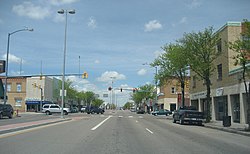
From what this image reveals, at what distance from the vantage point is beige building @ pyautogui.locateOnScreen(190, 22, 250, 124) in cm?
3168

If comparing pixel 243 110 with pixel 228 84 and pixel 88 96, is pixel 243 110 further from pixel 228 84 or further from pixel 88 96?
pixel 88 96

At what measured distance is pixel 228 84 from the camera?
3506cm

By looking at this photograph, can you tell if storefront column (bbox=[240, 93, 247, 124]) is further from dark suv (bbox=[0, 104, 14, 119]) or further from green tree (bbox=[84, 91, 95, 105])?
green tree (bbox=[84, 91, 95, 105])

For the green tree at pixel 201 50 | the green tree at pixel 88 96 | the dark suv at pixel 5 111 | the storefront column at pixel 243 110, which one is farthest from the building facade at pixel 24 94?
the storefront column at pixel 243 110

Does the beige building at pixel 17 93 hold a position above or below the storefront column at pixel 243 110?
above

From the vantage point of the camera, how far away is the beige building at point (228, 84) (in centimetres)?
3168

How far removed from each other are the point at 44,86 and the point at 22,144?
71286 millimetres

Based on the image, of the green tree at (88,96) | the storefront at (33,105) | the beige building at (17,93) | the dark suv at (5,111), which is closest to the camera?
the dark suv at (5,111)

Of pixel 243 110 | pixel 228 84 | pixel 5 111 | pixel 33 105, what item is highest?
pixel 228 84

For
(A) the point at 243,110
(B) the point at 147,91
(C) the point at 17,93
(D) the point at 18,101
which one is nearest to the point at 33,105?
(D) the point at 18,101

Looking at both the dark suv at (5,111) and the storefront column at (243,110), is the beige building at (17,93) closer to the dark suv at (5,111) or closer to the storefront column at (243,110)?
the dark suv at (5,111)

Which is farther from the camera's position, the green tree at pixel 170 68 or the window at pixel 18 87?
the window at pixel 18 87

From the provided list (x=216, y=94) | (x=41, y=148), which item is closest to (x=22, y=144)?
(x=41, y=148)

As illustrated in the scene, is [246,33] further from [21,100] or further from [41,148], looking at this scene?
[21,100]
